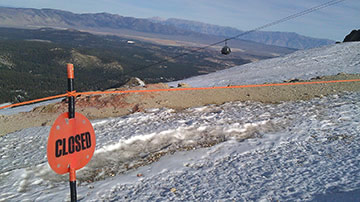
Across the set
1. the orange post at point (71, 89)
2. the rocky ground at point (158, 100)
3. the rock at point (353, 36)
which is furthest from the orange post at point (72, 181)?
the rock at point (353, 36)

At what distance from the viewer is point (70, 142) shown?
3.39 metres

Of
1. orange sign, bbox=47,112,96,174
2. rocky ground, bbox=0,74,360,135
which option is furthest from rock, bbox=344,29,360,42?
orange sign, bbox=47,112,96,174

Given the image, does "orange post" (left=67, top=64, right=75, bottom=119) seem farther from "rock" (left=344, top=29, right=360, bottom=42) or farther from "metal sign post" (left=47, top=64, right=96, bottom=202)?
"rock" (left=344, top=29, right=360, bottom=42)

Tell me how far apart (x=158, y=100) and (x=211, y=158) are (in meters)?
6.96

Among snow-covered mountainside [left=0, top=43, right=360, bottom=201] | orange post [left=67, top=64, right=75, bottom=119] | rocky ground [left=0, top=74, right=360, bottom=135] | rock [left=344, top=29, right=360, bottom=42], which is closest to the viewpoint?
orange post [left=67, top=64, right=75, bottom=119]

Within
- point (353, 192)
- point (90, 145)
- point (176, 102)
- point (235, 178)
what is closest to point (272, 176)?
point (235, 178)

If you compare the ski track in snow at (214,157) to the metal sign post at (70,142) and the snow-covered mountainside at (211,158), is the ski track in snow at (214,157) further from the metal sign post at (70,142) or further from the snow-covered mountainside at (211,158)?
the metal sign post at (70,142)

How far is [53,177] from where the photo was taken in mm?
7449

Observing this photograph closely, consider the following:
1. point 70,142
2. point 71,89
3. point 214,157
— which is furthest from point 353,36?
point 70,142

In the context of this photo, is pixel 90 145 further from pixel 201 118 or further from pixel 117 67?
pixel 117 67

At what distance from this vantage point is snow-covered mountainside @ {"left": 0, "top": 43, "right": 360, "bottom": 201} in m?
5.64

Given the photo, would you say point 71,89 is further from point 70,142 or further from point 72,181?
point 72,181

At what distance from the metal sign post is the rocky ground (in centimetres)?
911

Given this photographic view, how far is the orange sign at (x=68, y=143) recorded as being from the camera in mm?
3225
